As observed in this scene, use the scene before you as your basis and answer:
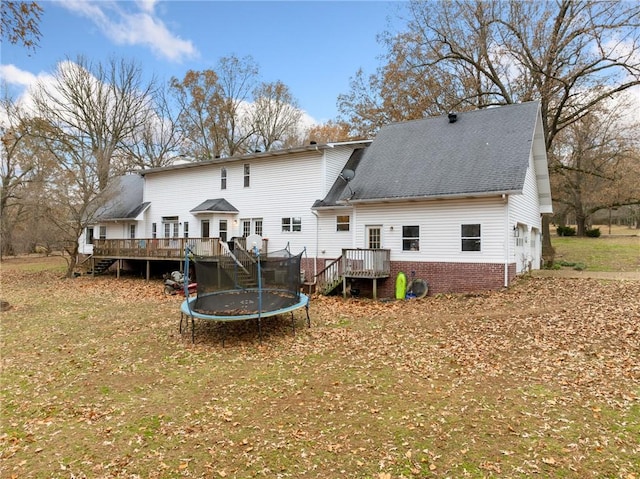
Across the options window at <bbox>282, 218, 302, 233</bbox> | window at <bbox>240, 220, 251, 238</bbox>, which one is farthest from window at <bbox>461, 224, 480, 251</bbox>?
window at <bbox>240, 220, 251, 238</bbox>

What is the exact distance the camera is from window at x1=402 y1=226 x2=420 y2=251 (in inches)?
603

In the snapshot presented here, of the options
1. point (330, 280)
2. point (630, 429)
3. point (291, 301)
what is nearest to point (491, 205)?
point (330, 280)

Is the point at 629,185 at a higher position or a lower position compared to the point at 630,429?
higher

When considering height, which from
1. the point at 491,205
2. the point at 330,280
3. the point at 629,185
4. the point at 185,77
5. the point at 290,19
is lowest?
the point at 330,280

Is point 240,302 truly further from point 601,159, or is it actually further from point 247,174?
point 601,159

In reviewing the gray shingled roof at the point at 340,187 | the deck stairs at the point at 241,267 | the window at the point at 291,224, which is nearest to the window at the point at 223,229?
the deck stairs at the point at 241,267

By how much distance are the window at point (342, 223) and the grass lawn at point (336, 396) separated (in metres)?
7.05

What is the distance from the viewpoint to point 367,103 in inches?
1163

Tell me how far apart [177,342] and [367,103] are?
25.2 m

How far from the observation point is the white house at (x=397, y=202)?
13961 mm

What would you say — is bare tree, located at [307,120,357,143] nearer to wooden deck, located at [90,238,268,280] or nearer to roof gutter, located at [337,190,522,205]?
wooden deck, located at [90,238,268,280]

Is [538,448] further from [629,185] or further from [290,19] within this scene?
[629,185]

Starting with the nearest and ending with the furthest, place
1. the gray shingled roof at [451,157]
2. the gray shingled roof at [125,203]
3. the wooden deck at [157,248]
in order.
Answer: the gray shingled roof at [451,157] < the wooden deck at [157,248] < the gray shingled roof at [125,203]

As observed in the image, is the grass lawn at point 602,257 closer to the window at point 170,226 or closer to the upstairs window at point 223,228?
the upstairs window at point 223,228
